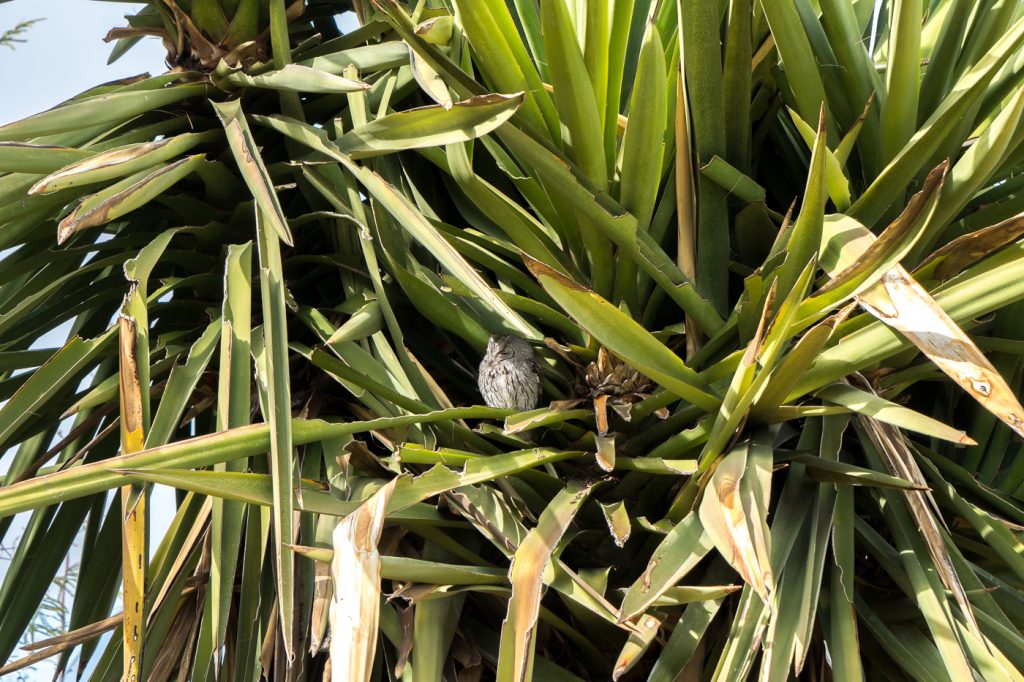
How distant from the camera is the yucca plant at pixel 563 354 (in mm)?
585

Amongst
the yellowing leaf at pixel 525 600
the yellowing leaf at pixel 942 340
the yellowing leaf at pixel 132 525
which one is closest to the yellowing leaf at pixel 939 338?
the yellowing leaf at pixel 942 340

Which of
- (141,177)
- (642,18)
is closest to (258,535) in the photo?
(141,177)

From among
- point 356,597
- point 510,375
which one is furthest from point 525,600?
point 510,375

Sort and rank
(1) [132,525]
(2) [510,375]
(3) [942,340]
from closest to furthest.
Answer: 1. (3) [942,340]
2. (1) [132,525]
3. (2) [510,375]

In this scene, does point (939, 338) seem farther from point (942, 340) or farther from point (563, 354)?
point (563, 354)

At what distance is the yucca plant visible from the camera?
1.92ft

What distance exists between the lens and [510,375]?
731 mm

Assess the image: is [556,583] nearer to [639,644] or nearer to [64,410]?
[639,644]

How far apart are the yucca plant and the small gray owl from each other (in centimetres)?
3

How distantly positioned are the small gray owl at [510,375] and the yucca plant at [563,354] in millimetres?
29

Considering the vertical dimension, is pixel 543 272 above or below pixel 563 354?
above

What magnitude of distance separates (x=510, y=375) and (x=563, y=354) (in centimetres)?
5

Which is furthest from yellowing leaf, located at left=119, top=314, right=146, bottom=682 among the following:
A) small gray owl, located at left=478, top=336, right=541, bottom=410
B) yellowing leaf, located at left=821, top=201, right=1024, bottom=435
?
yellowing leaf, located at left=821, top=201, right=1024, bottom=435

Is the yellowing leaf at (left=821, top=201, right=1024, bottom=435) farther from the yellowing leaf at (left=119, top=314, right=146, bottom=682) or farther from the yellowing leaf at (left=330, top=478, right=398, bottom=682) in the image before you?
the yellowing leaf at (left=119, top=314, right=146, bottom=682)
